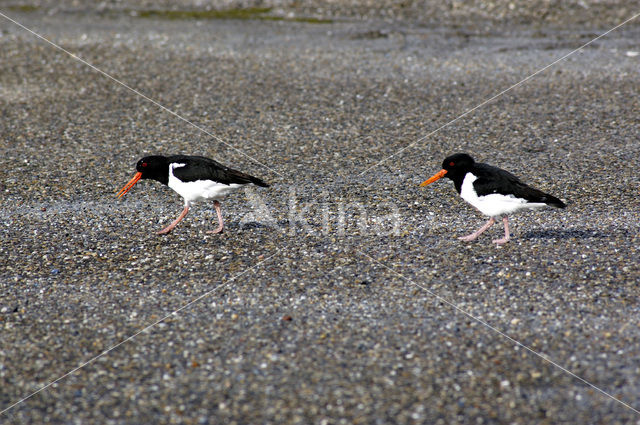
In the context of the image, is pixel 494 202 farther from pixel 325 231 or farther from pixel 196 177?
pixel 196 177

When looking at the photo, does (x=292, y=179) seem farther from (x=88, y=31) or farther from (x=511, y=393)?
(x=88, y=31)

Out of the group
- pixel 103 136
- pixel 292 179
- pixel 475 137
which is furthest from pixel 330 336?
pixel 103 136

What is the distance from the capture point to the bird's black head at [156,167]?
282 inches

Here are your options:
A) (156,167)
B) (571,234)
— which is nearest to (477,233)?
(571,234)

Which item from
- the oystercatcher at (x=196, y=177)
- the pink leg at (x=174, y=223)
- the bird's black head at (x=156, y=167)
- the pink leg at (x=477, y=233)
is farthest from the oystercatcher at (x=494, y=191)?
the bird's black head at (x=156, y=167)

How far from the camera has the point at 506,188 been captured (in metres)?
6.48

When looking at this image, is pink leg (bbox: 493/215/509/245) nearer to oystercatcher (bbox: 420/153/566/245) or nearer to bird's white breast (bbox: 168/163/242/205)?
oystercatcher (bbox: 420/153/566/245)

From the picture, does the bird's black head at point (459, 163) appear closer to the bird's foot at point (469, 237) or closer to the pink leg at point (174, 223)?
the bird's foot at point (469, 237)

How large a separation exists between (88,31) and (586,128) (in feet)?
31.9

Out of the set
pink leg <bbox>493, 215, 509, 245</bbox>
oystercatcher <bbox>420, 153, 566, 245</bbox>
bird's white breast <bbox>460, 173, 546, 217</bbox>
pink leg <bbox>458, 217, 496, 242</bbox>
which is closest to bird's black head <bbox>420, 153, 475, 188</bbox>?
oystercatcher <bbox>420, 153, 566, 245</bbox>

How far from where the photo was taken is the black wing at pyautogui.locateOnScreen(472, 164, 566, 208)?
647 cm

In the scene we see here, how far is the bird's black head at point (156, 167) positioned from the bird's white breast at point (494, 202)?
10.4 ft

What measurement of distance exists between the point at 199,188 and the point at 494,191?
3004 millimetres

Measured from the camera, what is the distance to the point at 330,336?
5.46m
